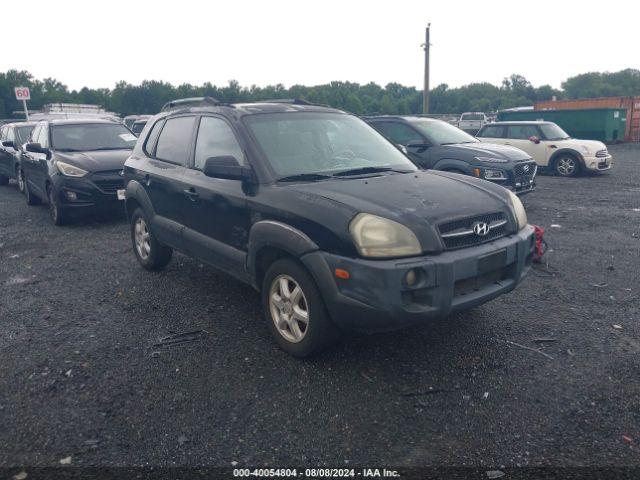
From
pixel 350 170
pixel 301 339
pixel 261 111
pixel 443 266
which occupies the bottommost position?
pixel 301 339

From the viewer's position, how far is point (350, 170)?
4234mm

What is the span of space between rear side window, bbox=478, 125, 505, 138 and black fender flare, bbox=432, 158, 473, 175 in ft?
21.6

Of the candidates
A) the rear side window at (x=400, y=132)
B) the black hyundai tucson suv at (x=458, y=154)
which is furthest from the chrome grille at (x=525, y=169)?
the rear side window at (x=400, y=132)

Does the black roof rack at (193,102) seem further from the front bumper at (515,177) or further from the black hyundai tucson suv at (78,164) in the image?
the front bumper at (515,177)

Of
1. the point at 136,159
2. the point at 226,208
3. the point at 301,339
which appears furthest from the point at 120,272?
the point at 301,339

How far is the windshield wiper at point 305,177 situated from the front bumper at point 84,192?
5.47 meters

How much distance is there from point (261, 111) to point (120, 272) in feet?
9.30

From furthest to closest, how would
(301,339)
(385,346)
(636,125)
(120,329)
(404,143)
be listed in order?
1. (636,125)
2. (404,143)
3. (120,329)
4. (385,346)
5. (301,339)

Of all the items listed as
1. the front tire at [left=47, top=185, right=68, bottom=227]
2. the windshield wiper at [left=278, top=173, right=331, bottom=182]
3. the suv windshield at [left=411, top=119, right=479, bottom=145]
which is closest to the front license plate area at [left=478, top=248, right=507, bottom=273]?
the windshield wiper at [left=278, top=173, right=331, bottom=182]

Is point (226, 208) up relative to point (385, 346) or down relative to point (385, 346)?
up

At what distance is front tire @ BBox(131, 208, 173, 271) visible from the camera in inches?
226

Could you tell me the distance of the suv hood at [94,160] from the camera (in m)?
8.37

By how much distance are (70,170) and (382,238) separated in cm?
684

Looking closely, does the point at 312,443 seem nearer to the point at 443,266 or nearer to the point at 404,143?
the point at 443,266
